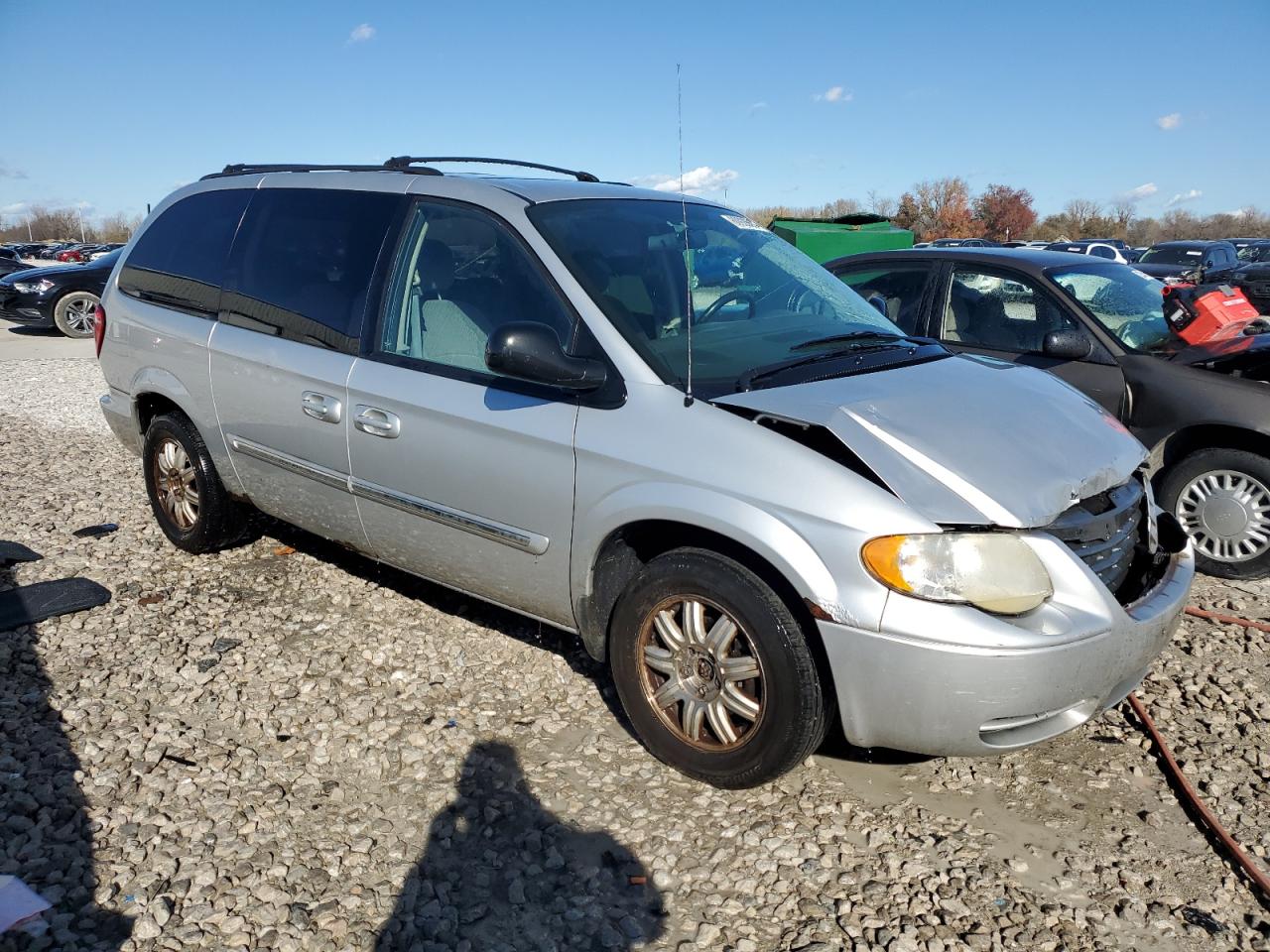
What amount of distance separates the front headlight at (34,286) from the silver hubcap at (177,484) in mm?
12589

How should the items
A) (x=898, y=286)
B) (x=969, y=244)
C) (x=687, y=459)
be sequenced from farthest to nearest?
1. (x=969, y=244)
2. (x=898, y=286)
3. (x=687, y=459)

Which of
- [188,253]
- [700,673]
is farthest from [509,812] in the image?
[188,253]

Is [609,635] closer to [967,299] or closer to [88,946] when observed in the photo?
[88,946]

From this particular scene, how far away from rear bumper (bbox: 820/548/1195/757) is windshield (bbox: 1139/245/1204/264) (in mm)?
23045

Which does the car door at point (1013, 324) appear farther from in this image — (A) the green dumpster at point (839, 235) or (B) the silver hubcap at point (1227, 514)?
(A) the green dumpster at point (839, 235)

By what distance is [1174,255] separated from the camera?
2325 cm

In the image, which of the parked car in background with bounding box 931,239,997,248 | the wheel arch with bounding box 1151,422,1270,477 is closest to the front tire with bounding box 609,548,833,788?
the wheel arch with bounding box 1151,422,1270,477

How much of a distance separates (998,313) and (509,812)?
14.0ft

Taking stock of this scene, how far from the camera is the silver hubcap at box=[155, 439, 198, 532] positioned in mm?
5148

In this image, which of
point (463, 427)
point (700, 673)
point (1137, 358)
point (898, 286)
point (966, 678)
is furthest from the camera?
point (898, 286)

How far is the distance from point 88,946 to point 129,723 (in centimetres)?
125

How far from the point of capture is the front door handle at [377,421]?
3.79 meters

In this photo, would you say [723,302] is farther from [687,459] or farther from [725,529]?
[725,529]

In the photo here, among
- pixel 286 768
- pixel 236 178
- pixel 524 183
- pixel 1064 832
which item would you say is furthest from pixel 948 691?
pixel 236 178
